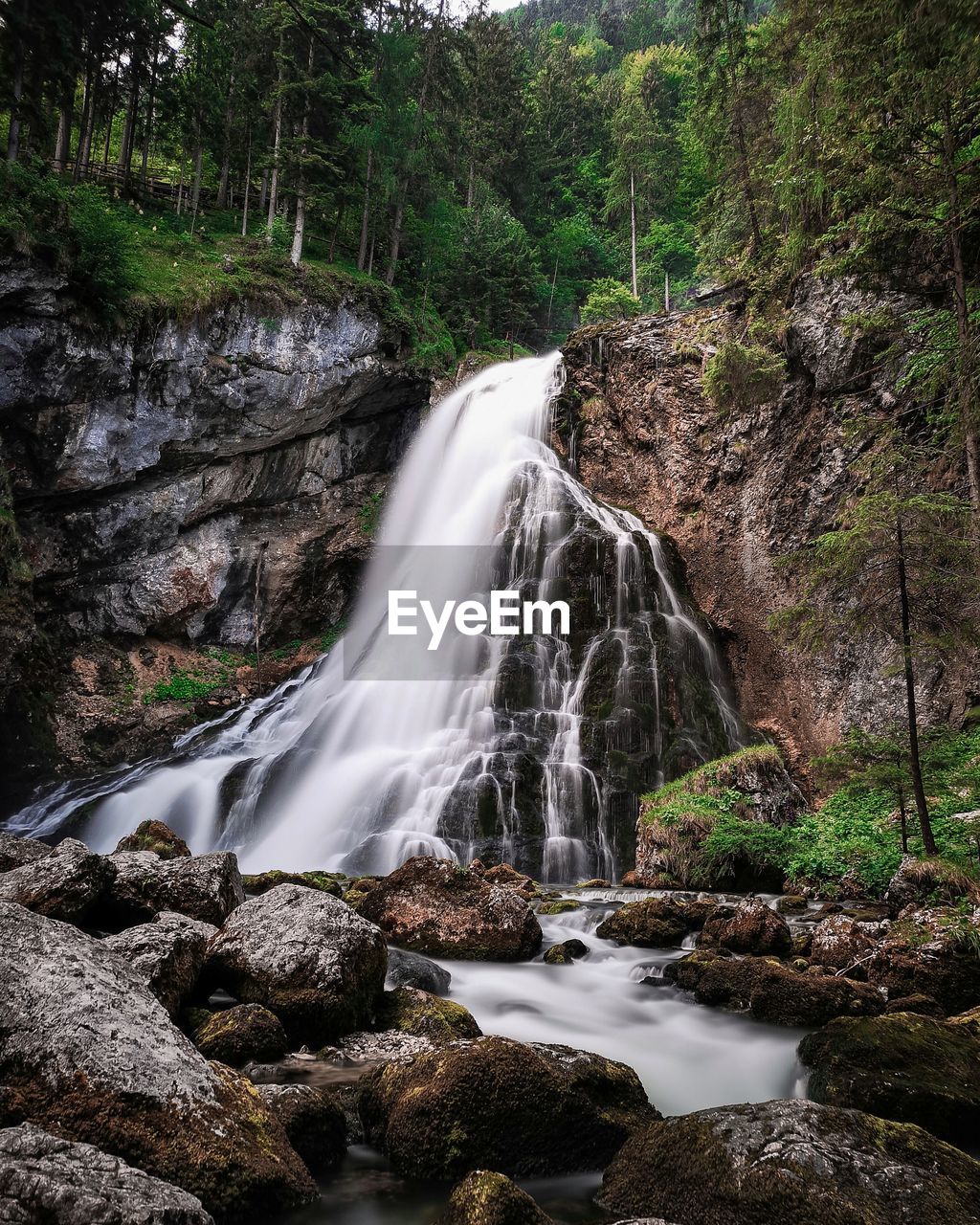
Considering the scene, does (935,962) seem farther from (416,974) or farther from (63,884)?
(63,884)

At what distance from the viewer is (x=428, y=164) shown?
30.3 m

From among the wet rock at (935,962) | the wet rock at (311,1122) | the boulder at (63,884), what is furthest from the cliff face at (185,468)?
the wet rock at (935,962)

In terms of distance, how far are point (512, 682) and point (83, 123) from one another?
23299 millimetres

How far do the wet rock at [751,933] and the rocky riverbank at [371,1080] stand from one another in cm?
64

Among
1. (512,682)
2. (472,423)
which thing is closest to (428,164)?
(472,423)

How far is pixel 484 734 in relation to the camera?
15367 mm

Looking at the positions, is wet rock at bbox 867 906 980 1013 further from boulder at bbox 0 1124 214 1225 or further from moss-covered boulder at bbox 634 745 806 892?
boulder at bbox 0 1124 214 1225

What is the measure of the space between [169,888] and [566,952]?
13.7 feet

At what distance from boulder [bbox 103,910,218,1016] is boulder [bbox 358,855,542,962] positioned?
→ 295cm

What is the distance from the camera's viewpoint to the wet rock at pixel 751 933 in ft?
24.9

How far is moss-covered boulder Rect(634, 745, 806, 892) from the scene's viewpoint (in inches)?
449

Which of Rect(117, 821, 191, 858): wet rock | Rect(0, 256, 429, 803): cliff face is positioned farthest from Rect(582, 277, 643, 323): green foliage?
Rect(117, 821, 191, 858): wet rock

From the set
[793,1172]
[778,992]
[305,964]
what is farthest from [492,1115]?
[778,992]

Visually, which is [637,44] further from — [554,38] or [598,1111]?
[598,1111]
